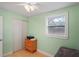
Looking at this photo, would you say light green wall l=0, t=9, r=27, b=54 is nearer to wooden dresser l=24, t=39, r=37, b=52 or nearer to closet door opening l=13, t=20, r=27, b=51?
closet door opening l=13, t=20, r=27, b=51

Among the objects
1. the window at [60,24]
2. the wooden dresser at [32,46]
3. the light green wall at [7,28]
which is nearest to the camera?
the window at [60,24]

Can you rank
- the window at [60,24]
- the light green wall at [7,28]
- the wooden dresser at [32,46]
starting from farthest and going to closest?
the wooden dresser at [32,46], the light green wall at [7,28], the window at [60,24]

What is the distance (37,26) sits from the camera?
1229 millimetres

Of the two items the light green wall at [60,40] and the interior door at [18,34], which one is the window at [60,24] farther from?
the interior door at [18,34]

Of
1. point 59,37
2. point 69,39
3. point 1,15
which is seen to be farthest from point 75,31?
point 1,15

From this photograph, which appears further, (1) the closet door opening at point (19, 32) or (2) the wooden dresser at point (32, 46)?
(2) the wooden dresser at point (32, 46)

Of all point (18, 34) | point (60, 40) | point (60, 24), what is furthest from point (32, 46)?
point (60, 24)

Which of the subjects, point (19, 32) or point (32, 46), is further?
point (32, 46)

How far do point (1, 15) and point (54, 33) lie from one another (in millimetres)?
992

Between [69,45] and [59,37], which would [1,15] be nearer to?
[59,37]

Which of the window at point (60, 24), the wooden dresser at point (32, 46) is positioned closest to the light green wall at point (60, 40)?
the window at point (60, 24)

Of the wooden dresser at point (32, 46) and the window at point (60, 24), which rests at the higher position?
the window at point (60, 24)

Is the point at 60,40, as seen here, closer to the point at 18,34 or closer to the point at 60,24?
the point at 60,24

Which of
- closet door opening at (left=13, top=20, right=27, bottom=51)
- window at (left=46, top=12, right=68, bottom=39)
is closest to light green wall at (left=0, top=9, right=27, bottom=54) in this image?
closet door opening at (left=13, top=20, right=27, bottom=51)
